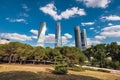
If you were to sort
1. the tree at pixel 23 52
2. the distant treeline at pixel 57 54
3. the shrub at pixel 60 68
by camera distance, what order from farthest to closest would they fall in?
the distant treeline at pixel 57 54, the tree at pixel 23 52, the shrub at pixel 60 68

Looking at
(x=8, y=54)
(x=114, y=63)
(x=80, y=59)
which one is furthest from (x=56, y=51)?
(x=114, y=63)

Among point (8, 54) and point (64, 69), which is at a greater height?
point (8, 54)

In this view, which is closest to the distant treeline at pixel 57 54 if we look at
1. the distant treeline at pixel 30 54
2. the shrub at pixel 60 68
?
the distant treeline at pixel 30 54

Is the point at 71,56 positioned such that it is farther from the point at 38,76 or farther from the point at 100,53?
the point at 38,76

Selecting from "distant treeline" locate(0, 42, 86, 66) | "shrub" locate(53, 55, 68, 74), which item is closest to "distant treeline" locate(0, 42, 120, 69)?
"distant treeline" locate(0, 42, 86, 66)

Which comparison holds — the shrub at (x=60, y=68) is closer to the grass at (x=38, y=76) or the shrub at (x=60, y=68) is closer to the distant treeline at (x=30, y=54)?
the grass at (x=38, y=76)

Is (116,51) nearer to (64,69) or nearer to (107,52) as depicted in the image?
(107,52)

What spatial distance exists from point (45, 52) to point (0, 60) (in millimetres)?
22222

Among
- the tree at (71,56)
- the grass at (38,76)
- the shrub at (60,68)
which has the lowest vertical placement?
the grass at (38,76)

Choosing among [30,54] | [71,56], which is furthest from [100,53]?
[30,54]

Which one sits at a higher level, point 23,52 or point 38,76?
point 23,52

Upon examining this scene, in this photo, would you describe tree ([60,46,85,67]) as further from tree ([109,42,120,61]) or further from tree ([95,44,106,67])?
tree ([109,42,120,61])

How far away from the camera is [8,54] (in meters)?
72.7

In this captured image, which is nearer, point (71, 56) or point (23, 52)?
point (23, 52)
